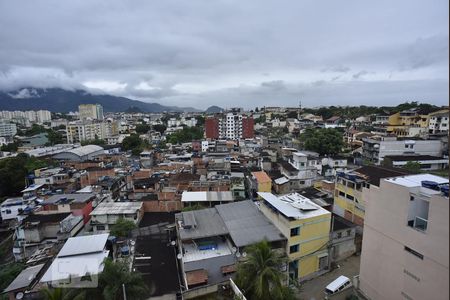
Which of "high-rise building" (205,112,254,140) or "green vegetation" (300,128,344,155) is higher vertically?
"high-rise building" (205,112,254,140)

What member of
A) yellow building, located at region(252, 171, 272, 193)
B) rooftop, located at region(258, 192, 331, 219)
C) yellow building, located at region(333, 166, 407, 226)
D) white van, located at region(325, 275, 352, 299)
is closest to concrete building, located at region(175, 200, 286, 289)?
rooftop, located at region(258, 192, 331, 219)

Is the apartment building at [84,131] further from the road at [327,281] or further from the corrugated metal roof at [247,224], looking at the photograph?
the road at [327,281]

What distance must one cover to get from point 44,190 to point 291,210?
28.3 metres

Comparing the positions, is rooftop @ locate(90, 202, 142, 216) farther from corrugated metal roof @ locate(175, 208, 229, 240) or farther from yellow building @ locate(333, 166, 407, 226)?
yellow building @ locate(333, 166, 407, 226)

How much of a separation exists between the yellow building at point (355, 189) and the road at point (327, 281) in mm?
4111

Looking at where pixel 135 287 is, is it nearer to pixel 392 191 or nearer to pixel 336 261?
pixel 392 191

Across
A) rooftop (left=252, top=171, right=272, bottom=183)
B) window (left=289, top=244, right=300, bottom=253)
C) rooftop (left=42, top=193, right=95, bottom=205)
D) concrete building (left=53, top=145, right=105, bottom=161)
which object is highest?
concrete building (left=53, top=145, right=105, bottom=161)

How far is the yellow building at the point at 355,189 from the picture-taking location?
68.3 feet

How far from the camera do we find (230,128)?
7431 cm

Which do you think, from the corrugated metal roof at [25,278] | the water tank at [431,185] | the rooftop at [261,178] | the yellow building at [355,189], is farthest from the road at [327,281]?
the corrugated metal roof at [25,278]

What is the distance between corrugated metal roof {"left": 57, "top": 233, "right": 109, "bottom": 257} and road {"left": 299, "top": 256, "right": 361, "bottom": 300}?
12460 mm

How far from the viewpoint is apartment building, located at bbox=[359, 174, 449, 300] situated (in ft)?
31.8

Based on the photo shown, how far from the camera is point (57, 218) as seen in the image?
21.2 metres

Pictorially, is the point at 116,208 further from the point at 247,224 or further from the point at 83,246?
the point at 247,224
